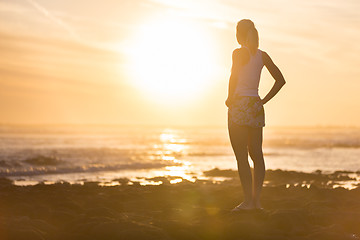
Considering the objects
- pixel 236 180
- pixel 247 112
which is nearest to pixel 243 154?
pixel 247 112

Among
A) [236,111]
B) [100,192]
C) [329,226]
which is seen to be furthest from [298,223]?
[100,192]

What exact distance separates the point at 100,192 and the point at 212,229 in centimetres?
599

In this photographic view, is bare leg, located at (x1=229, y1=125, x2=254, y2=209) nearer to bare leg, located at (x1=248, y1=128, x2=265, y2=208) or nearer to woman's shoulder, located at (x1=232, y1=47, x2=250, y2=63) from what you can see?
bare leg, located at (x1=248, y1=128, x2=265, y2=208)

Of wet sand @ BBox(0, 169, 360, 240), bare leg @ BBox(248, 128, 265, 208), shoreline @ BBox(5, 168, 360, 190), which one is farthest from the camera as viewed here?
shoreline @ BBox(5, 168, 360, 190)

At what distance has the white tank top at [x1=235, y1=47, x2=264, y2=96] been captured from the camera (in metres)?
6.75

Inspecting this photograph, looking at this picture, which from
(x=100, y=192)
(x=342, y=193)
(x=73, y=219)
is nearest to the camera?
(x=73, y=219)

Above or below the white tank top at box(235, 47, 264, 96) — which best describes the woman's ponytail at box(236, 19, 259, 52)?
above

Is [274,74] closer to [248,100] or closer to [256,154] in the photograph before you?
[248,100]

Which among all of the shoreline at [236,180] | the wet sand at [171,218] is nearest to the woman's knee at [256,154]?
the wet sand at [171,218]

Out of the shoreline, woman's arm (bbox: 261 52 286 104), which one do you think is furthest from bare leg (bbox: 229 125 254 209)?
the shoreline

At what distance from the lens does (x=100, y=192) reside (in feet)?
36.8

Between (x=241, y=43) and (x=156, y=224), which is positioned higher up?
Result: (x=241, y=43)

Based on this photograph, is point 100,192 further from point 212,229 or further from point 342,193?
point 212,229

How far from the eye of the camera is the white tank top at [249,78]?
6746 mm
